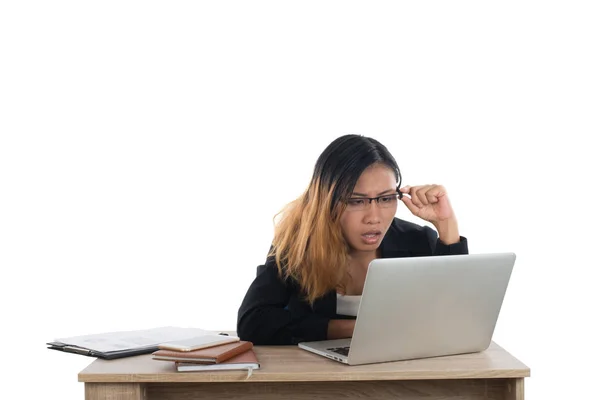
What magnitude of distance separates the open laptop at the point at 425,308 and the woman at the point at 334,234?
0.28 meters

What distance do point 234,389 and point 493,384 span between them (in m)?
0.78

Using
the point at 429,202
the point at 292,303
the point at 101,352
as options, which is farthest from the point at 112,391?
the point at 429,202

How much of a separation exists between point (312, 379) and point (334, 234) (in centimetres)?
73

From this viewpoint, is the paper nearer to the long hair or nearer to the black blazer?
the black blazer

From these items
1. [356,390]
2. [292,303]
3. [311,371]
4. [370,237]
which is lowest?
[356,390]

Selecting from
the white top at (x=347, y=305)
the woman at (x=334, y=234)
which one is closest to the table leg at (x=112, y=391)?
the woman at (x=334, y=234)

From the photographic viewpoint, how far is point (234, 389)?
2.69m

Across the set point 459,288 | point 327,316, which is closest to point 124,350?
point 327,316

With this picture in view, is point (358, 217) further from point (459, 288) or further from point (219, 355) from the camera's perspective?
point (219, 355)

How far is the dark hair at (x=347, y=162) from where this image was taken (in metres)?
3.08

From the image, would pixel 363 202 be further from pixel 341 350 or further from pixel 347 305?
pixel 341 350

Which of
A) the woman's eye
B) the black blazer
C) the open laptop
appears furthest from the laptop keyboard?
the woman's eye

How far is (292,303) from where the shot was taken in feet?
10.2

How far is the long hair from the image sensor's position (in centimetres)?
308
